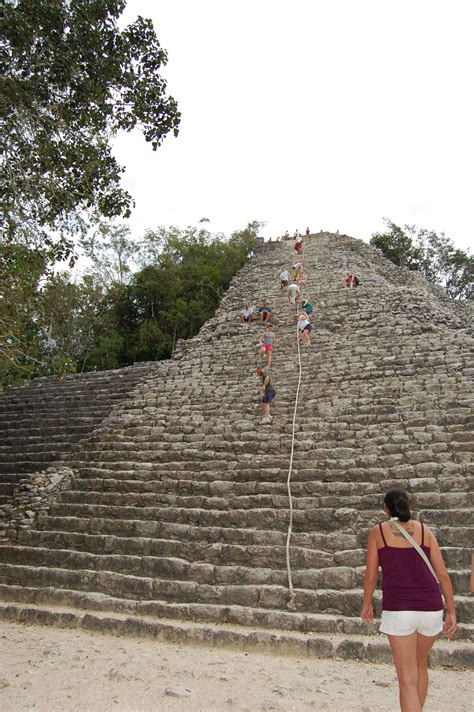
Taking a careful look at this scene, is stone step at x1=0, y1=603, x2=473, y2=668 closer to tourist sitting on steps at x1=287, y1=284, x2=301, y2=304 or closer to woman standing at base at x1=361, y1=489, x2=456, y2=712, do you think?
woman standing at base at x1=361, y1=489, x2=456, y2=712

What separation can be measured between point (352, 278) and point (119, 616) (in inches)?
449

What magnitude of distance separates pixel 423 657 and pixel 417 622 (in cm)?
26

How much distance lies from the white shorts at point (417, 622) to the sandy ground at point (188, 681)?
1007mm

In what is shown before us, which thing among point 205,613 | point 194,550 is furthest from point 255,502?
point 205,613

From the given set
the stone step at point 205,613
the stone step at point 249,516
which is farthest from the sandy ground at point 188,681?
the stone step at point 249,516

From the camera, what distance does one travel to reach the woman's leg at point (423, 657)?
2492mm

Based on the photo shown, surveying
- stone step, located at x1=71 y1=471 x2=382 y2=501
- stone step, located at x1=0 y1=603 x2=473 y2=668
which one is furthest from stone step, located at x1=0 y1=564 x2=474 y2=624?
stone step, located at x1=71 y1=471 x2=382 y2=501

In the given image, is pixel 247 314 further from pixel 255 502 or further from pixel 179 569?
pixel 179 569

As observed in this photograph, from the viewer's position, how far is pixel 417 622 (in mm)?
2443

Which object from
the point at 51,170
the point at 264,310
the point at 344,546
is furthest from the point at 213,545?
the point at 264,310

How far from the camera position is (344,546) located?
190 inches

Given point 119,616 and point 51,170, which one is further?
point 51,170

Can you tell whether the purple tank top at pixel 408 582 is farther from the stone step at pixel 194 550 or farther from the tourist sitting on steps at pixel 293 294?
the tourist sitting on steps at pixel 293 294

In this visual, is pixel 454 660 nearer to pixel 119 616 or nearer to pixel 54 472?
pixel 119 616
